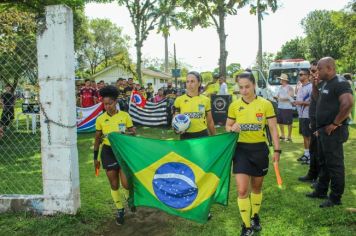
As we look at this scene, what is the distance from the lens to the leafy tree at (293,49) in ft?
194

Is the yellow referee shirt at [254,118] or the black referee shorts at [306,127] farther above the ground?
the yellow referee shirt at [254,118]

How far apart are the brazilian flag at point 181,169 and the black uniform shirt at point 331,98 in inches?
65.7

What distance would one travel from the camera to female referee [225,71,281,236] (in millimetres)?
4379

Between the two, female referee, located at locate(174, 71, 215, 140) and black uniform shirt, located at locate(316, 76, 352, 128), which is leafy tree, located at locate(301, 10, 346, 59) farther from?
female referee, located at locate(174, 71, 215, 140)

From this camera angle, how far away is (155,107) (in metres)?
15.5

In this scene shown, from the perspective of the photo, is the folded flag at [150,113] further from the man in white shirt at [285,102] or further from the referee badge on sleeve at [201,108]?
the referee badge on sleeve at [201,108]

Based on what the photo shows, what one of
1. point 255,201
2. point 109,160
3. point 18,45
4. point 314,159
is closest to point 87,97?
point 18,45

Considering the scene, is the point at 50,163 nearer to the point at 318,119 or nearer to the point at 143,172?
the point at 143,172

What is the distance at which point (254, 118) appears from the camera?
438 centimetres

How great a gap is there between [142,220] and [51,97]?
82.2 inches

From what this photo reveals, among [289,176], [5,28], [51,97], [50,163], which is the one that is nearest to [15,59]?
[5,28]

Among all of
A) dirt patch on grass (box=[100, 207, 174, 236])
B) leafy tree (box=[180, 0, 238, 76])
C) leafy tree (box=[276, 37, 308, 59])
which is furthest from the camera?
leafy tree (box=[276, 37, 308, 59])

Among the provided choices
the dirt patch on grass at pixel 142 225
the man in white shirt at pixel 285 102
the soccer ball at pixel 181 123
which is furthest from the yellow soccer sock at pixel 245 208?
the man in white shirt at pixel 285 102

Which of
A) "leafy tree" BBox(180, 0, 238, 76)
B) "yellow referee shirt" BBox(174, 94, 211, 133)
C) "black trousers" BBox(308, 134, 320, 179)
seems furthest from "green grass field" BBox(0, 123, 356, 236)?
"leafy tree" BBox(180, 0, 238, 76)
